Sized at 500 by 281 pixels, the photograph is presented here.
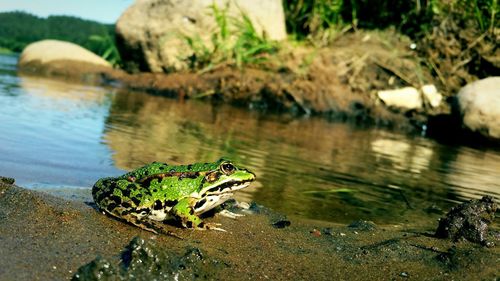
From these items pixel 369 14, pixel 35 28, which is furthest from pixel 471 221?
pixel 35 28

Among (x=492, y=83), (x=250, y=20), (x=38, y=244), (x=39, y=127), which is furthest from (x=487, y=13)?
(x=38, y=244)

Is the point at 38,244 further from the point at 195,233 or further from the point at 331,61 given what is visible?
the point at 331,61

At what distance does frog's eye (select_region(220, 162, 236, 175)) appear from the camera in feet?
13.2

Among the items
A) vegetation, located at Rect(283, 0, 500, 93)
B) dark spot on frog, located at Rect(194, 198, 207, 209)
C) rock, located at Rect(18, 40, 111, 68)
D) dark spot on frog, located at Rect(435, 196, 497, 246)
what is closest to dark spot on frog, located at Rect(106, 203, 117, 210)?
dark spot on frog, located at Rect(194, 198, 207, 209)

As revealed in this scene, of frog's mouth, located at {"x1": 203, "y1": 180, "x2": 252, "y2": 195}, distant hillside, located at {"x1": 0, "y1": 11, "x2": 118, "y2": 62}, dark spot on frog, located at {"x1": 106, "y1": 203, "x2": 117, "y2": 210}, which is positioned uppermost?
distant hillside, located at {"x1": 0, "y1": 11, "x2": 118, "y2": 62}

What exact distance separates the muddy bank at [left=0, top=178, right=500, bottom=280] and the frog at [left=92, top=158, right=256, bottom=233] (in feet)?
0.29

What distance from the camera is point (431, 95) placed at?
15250mm

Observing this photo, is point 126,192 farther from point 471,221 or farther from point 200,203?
point 471,221

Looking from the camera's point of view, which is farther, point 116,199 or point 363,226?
point 363,226

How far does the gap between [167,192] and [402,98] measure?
39.6ft

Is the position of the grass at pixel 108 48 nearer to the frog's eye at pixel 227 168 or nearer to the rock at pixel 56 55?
the rock at pixel 56 55

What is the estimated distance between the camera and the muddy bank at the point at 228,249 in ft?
9.87

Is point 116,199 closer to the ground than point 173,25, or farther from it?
closer to the ground

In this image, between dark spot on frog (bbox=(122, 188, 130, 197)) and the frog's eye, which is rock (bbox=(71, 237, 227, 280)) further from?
the frog's eye
